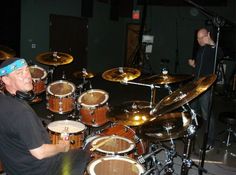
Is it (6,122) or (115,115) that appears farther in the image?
(115,115)

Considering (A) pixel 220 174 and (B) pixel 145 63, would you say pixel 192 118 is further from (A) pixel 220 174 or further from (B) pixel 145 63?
(B) pixel 145 63

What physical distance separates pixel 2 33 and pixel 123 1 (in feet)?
25.2

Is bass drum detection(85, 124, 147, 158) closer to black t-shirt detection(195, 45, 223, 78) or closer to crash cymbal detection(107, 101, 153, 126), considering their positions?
crash cymbal detection(107, 101, 153, 126)

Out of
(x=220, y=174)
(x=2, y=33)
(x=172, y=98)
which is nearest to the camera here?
(x=172, y=98)

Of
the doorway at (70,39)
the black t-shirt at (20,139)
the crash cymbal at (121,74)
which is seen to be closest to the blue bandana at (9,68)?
the black t-shirt at (20,139)

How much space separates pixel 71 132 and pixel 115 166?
4.24 ft

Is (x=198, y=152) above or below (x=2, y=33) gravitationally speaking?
below

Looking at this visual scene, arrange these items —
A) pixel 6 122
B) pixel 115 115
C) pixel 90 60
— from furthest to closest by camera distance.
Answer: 1. pixel 90 60
2. pixel 115 115
3. pixel 6 122

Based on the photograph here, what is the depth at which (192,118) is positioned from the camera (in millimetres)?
3117

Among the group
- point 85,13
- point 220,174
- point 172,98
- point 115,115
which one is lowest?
point 220,174

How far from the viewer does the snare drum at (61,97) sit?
5598 millimetres

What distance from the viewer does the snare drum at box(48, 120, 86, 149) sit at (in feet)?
13.5

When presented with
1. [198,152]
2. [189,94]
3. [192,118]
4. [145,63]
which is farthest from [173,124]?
[145,63]

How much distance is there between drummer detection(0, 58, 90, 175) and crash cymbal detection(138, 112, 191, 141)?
31.9 inches
